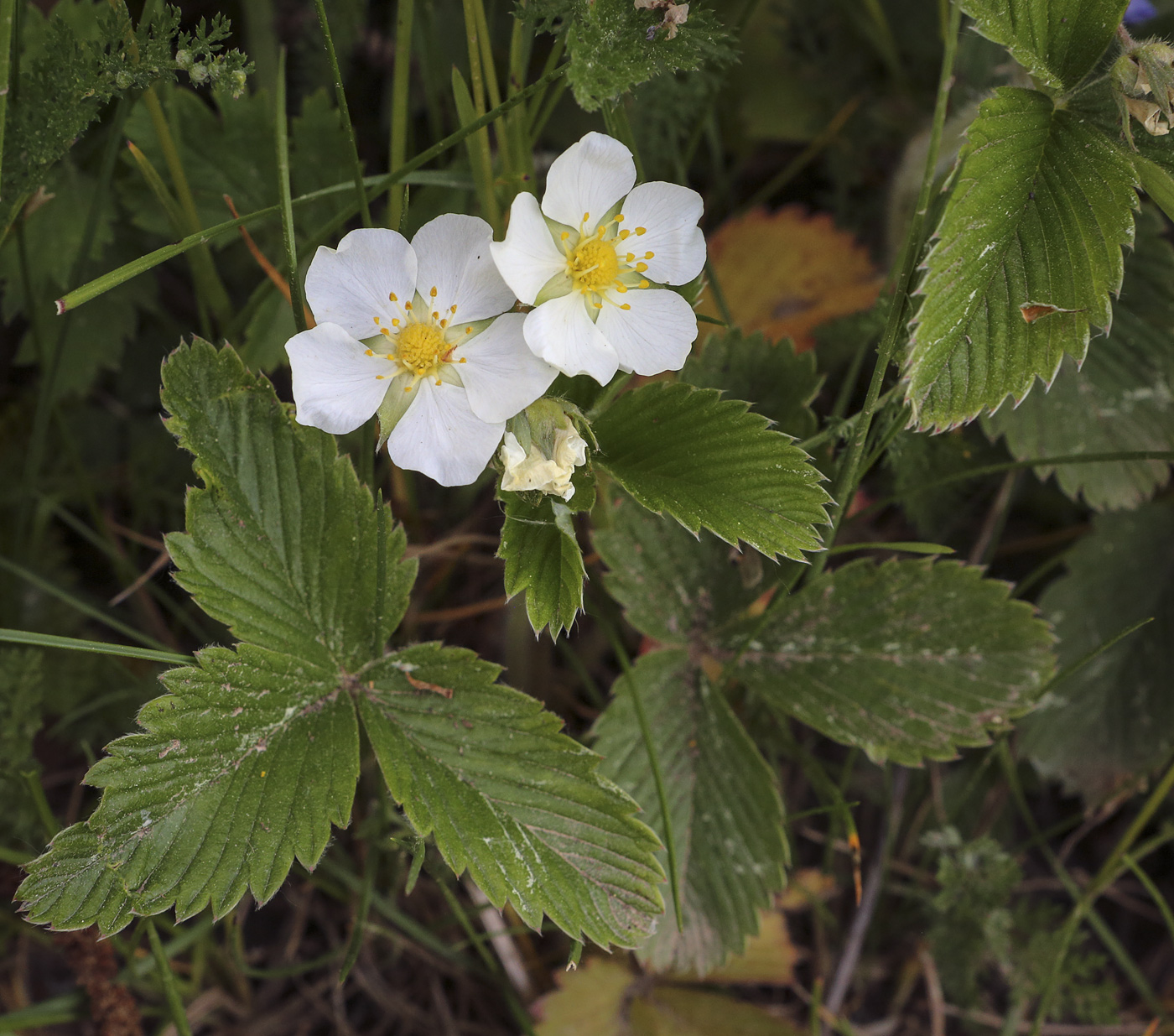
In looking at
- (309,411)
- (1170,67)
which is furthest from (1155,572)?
(309,411)

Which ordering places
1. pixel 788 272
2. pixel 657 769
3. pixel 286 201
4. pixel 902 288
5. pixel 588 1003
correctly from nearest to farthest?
1. pixel 286 201
2. pixel 902 288
3. pixel 657 769
4. pixel 588 1003
5. pixel 788 272

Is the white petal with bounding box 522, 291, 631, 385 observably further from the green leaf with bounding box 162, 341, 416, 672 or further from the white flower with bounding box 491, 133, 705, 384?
the green leaf with bounding box 162, 341, 416, 672

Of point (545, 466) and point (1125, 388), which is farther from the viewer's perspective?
point (1125, 388)

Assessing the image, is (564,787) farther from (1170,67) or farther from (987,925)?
(1170,67)

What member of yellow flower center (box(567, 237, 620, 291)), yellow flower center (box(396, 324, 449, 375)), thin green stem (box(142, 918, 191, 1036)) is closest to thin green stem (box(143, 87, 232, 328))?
yellow flower center (box(396, 324, 449, 375))

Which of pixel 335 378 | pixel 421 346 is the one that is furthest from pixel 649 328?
pixel 335 378

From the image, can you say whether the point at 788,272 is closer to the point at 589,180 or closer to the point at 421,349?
the point at 589,180

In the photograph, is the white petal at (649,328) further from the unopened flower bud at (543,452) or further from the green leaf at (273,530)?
the green leaf at (273,530)
